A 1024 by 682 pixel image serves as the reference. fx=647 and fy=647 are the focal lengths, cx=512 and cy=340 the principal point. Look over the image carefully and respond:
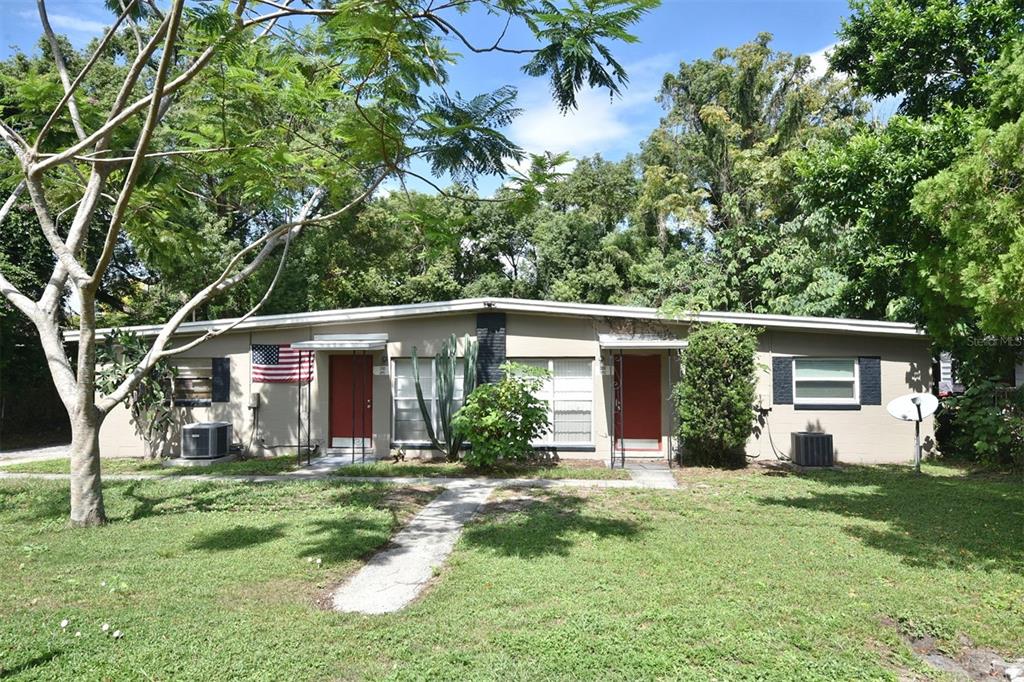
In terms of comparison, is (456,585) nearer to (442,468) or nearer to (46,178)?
(442,468)

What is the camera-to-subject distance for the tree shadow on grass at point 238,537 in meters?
6.83

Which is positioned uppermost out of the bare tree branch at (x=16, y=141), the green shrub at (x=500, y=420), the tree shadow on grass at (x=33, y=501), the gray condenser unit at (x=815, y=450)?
the bare tree branch at (x=16, y=141)

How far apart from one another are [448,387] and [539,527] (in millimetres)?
5305

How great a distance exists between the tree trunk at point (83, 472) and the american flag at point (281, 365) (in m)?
5.66

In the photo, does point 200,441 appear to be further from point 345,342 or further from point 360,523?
point 360,523

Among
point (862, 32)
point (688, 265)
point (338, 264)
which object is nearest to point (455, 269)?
point (338, 264)

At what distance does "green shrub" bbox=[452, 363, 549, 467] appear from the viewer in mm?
11250

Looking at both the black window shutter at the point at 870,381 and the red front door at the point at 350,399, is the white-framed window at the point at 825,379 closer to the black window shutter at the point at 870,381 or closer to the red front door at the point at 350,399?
the black window shutter at the point at 870,381

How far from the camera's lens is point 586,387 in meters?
12.9

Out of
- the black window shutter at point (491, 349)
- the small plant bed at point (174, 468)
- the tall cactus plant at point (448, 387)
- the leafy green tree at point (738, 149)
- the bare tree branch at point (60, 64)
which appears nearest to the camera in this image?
the bare tree branch at point (60, 64)

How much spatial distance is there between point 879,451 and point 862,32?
306 inches

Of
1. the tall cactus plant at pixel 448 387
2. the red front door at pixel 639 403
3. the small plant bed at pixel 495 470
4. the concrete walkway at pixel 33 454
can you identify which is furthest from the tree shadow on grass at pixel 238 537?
the concrete walkway at pixel 33 454

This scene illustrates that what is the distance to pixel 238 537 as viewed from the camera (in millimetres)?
7188

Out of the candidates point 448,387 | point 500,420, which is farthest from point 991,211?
point 448,387
